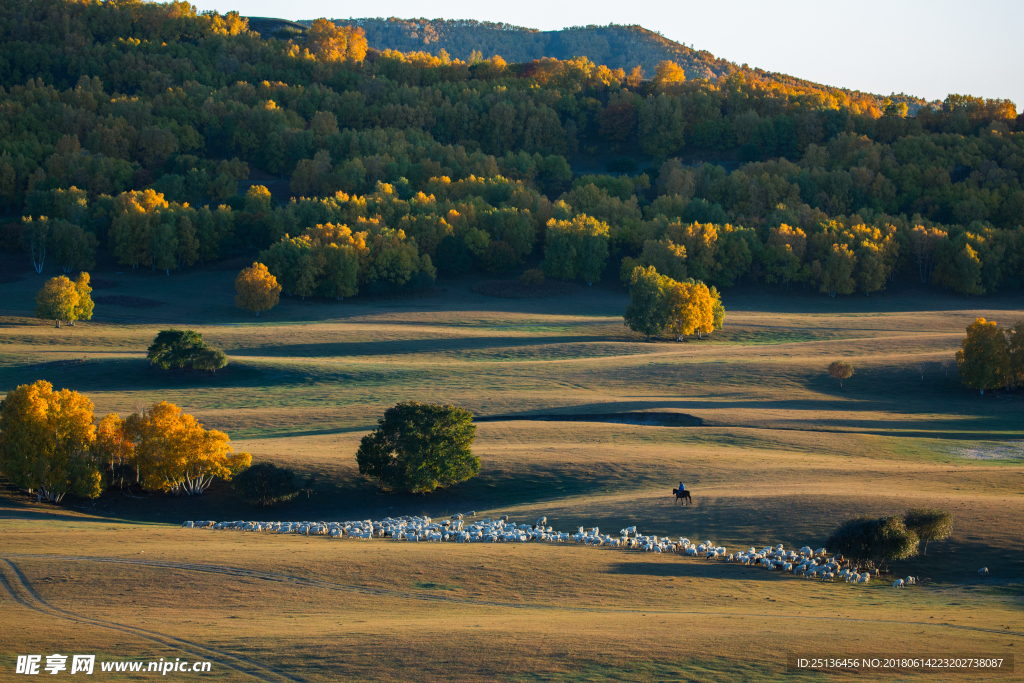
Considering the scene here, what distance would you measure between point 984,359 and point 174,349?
57.0m

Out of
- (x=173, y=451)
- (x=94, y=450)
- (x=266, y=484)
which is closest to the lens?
(x=266, y=484)

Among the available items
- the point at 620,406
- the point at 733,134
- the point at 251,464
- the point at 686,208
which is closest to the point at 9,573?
the point at 251,464

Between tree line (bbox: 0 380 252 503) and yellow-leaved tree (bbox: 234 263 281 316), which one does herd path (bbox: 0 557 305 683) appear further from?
yellow-leaved tree (bbox: 234 263 281 316)

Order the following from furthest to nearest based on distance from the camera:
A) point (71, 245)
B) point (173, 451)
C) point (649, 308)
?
1. point (71, 245)
2. point (649, 308)
3. point (173, 451)

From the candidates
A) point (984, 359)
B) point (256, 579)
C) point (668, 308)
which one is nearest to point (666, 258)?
point (668, 308)

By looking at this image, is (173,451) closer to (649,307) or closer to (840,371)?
(840,371)

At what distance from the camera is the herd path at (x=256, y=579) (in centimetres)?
1808

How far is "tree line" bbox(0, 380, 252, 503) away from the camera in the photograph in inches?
1465

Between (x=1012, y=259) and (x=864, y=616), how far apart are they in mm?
108935

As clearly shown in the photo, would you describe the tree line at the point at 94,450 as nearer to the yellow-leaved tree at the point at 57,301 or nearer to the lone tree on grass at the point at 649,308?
the yellow-leaved tree at the point at 57,301

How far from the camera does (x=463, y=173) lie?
14775 cm

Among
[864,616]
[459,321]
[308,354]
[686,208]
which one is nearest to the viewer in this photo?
[864,616]

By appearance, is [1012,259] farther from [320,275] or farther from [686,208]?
[320,275]

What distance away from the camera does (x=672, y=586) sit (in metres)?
25.3
